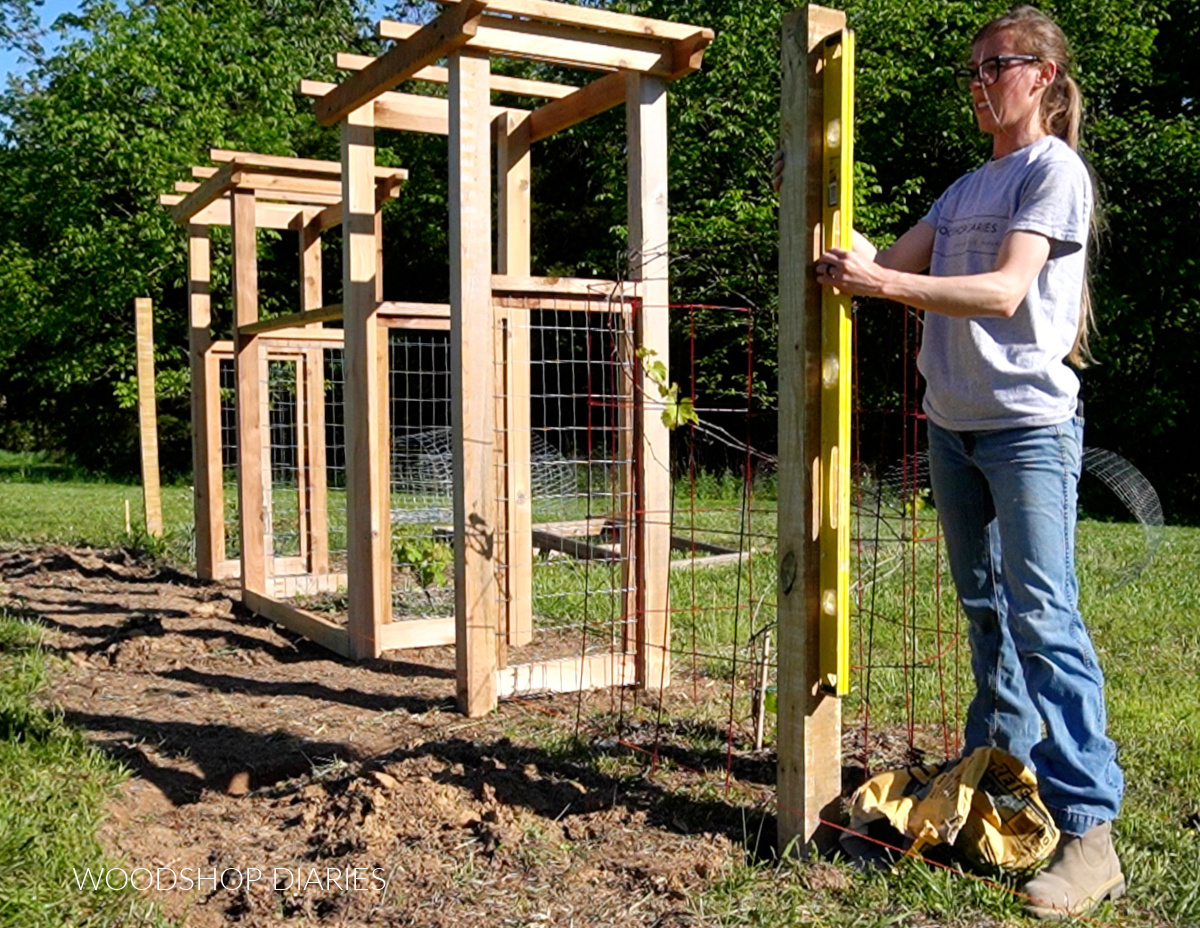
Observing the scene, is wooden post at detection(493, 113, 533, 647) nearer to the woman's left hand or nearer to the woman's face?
the woman's left hand

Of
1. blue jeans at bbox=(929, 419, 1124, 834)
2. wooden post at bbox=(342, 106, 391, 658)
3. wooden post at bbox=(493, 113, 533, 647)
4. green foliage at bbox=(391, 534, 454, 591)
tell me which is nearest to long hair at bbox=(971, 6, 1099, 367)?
blue jeans at bbox=(929, 419, 1124, 834)

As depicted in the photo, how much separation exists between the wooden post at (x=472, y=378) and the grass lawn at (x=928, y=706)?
2.71 ft

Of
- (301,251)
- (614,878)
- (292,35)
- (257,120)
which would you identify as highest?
(292,35)

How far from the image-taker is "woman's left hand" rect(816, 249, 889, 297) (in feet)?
9.26

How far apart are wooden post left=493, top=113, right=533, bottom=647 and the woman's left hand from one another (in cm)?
303

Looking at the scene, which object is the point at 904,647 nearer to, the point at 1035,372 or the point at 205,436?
the point at 1035,372

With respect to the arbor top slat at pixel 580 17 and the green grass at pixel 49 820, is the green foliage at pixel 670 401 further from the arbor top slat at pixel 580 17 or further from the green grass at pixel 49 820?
the green grass at pixel 49 820

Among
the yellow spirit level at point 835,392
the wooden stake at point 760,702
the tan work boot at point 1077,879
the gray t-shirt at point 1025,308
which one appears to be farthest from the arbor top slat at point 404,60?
the tan work boot at point 1077,879

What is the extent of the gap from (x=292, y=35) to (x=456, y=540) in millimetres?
23189

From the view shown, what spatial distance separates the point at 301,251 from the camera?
8133mm

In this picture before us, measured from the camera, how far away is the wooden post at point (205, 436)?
8.30m

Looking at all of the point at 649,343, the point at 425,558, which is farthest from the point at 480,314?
the point at 425,558

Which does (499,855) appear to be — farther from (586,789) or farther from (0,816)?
(0,816)

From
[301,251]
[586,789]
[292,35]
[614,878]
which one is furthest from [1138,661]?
[292,35]
